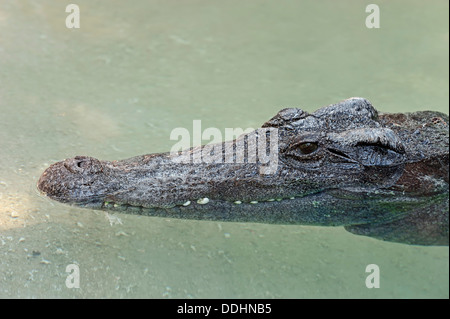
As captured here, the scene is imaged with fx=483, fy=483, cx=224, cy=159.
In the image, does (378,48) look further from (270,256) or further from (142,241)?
(142,241)

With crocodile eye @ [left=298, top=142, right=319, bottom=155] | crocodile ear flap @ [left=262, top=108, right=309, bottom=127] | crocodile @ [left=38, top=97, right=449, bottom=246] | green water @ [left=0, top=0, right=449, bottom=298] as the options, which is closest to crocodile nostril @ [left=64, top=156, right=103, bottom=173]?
crocodile @ [left=38, top=97, right=449, bottom=246]

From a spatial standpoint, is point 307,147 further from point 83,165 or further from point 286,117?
point 83,165

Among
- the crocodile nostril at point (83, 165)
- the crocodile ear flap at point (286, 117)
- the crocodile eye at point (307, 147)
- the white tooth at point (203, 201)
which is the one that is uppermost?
the crocodile ear flap at point (286, 117)

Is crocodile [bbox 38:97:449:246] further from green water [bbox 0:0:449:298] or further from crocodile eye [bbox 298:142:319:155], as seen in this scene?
green water [bbox 0:0:449:298]

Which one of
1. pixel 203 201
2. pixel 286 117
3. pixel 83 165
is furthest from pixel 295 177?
pixel 83 165

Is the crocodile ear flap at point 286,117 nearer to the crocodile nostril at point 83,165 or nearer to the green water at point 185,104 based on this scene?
the green water at point 185,104

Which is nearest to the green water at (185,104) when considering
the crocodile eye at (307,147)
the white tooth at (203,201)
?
the white tooth at (203,201)

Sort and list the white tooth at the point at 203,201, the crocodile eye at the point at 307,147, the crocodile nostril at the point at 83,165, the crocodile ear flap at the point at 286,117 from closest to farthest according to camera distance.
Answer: the crocodile nostril at the point at 83,165
the white tooth at the point at 203,201
the crocodile eye at the point at 307,147
the crocodile ear flap at the point at 286,117
